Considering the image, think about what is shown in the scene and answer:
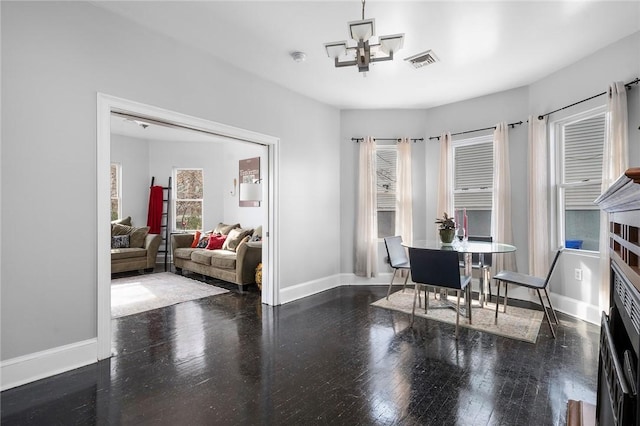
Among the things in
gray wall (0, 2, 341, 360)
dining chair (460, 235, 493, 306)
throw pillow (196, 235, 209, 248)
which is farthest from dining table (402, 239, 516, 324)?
throw pillow (196, 235, 209, 248)

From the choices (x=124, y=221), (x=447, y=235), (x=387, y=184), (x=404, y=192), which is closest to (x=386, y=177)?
(x=387, y=184)

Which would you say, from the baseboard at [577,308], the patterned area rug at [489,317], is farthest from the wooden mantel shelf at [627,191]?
the baseboard at [577,308]

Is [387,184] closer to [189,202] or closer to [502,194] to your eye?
[502,194]

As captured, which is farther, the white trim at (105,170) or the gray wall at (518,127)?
the gray wall at (518,127)

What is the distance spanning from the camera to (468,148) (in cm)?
482

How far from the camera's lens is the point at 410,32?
2895 mm

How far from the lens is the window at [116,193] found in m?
6.80

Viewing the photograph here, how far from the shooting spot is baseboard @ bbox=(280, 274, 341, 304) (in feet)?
13.8

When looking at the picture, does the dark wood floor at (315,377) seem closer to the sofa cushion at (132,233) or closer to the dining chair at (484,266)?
the dining chair at (484,266)

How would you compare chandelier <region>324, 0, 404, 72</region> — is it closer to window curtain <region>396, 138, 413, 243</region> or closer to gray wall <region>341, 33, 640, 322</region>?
gray wall <region>341, 33, 640, 322</region>

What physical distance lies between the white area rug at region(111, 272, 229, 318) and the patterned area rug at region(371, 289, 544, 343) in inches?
98.9

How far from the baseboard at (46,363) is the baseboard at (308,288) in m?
2.10

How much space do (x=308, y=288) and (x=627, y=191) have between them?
13.1 ft

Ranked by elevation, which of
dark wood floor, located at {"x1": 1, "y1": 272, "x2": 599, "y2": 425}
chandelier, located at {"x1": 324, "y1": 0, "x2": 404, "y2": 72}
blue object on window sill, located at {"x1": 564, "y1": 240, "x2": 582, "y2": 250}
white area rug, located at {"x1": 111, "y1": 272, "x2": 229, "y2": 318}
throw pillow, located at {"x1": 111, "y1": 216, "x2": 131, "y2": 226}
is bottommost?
dark wood floor, located at {"x1": 1, "y1": 272, "x2": 599, "y2": 425}
